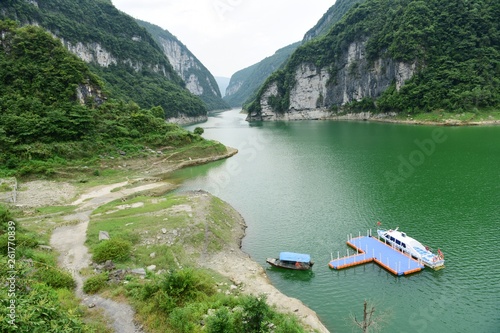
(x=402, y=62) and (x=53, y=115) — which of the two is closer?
(x=53, y=115)

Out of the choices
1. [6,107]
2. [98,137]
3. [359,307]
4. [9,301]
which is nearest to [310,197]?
[359,307]

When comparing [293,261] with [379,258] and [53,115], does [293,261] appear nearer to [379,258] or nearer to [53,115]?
[379,258]

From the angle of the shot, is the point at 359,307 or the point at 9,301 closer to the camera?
the point at 9,301

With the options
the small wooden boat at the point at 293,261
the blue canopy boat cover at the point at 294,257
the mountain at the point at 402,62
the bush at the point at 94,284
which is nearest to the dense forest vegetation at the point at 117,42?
the mountain at the point at 402,62

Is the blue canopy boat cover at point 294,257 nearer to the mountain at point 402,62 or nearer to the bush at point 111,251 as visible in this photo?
the bush at point 111,251

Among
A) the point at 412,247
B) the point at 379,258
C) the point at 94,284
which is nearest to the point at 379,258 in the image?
the point at 379,258

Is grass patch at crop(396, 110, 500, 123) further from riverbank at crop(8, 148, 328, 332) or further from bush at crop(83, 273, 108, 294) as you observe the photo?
bush at crop(83, 273, 108, 294)

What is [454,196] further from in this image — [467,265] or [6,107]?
[6,107]
